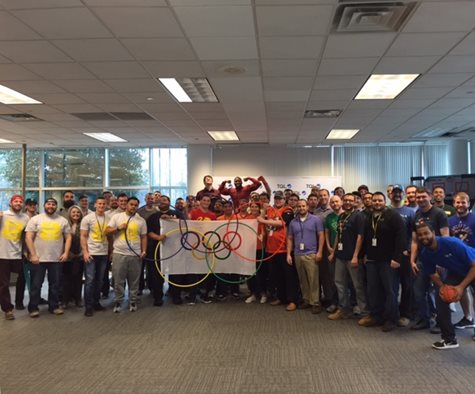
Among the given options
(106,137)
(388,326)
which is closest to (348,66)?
(388,326)

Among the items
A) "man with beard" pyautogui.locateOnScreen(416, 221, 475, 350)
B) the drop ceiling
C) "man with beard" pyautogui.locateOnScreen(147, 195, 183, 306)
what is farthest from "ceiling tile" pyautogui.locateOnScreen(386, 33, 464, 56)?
"man with beard" pyautogui.locateOnScreen(147, 195, 183, 306)

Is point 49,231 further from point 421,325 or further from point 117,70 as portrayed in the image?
point 421,325

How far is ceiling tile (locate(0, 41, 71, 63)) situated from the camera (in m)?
4.25

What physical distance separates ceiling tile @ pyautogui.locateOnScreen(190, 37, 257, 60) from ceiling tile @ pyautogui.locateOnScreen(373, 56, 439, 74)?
64.3 inches

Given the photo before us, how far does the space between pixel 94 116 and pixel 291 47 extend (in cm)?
482

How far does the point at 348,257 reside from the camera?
4.58m

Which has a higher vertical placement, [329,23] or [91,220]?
[329,23]

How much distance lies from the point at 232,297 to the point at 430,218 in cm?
295

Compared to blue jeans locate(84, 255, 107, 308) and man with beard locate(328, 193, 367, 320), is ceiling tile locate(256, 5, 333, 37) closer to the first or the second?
man with beard locate(328, 193, 367, 320)

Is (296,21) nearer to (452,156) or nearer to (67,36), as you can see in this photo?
(67,36)

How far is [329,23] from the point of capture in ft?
12.3

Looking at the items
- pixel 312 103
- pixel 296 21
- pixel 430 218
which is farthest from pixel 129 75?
pixel 430 218

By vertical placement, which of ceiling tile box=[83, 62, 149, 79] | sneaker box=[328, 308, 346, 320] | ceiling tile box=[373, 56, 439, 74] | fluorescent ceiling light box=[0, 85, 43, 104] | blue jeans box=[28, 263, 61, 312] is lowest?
sneaker box=[328, 308, 346, 320]

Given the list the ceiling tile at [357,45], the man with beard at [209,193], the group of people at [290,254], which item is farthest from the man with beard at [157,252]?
the ceiling tile at [357,45]
